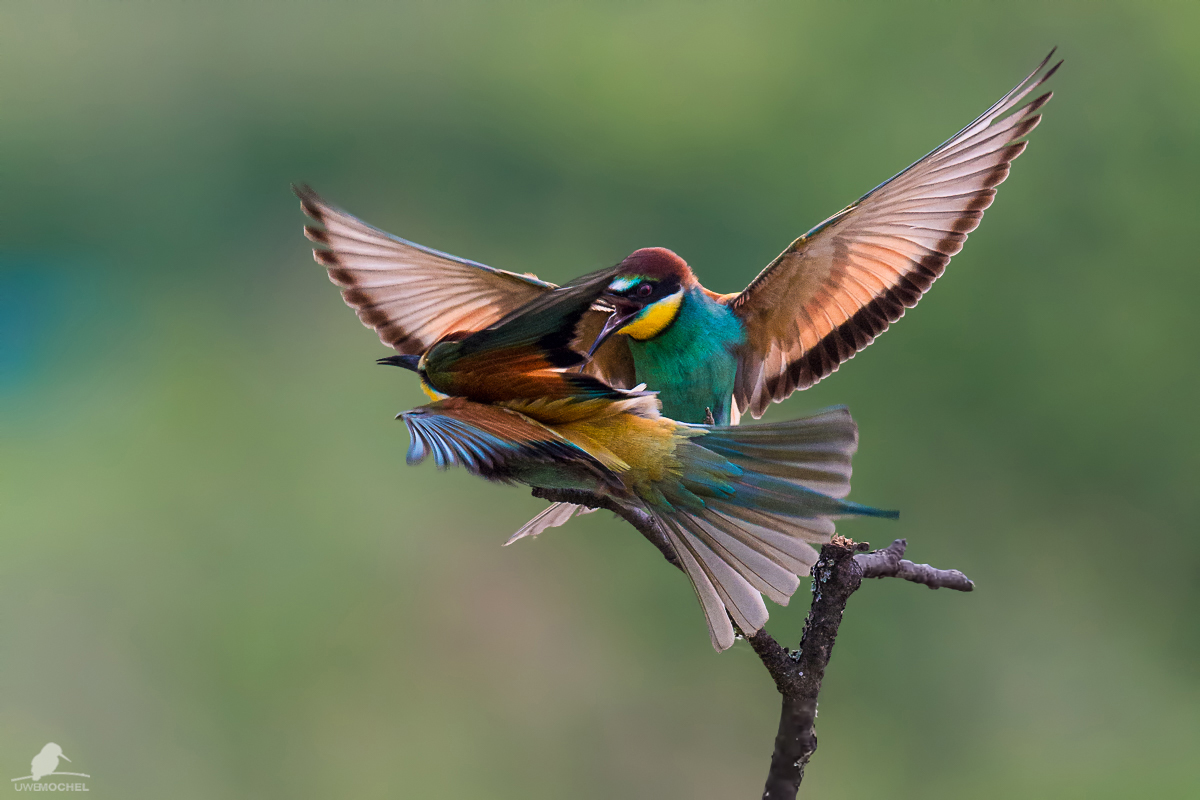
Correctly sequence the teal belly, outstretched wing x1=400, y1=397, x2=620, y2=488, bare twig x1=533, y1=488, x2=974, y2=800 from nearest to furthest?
outstretched wing x1=400, y1=397, x2=620, y2=488
bare twig x1=533, y1=488, x2=974, y2=800
the teal belly

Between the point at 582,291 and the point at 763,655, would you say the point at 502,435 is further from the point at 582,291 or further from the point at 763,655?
the point at 763,655

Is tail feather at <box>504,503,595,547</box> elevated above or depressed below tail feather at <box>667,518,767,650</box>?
above

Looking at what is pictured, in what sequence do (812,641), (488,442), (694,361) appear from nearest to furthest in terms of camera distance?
(488,442)
(812,641)
(694,361)

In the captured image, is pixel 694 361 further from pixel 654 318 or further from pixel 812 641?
pixel 812 641

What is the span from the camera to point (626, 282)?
2.36 feet

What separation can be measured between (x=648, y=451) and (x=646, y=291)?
19cm

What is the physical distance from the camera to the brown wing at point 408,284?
2.39 feet

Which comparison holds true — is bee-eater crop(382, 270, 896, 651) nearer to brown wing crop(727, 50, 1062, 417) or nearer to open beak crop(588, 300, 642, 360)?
open beak crop(588, 300, 642, 360)

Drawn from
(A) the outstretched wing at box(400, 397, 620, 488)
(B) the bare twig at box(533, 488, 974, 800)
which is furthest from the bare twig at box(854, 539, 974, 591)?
(A) the outstretched wing at box(400, 397, 620, 488)

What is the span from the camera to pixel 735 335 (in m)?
0.87

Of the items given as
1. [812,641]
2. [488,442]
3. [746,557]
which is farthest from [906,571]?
[488,442]

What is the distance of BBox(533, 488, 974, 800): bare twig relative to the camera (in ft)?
2.26

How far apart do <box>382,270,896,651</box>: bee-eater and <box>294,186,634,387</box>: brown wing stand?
0.18 meters

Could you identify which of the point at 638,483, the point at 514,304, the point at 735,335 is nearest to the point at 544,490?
the point at 638,483
